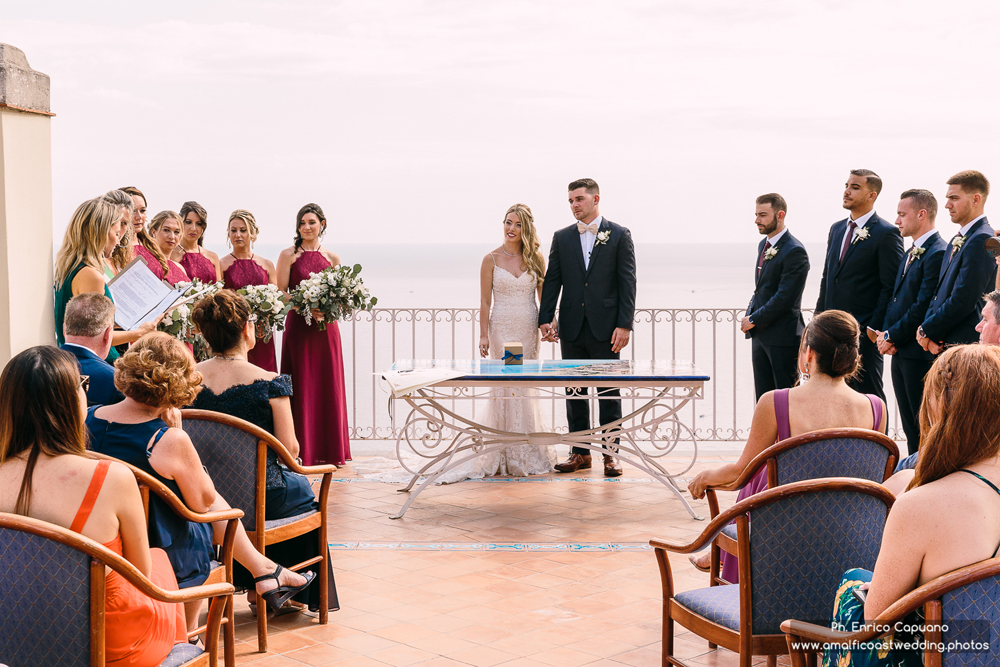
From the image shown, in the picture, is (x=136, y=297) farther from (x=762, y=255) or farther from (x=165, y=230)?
(x=762, y=255)

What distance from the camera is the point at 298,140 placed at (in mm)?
20859

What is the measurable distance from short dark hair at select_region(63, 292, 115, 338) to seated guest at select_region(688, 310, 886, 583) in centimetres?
223

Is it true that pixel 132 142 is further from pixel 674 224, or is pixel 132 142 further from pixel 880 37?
pixel 880 37

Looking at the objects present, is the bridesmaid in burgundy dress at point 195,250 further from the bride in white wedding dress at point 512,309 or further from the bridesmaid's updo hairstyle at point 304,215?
the bride in white wedding dress at point 512,309

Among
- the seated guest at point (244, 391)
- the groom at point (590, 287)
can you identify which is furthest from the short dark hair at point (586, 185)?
the seated guest at point (244, 391)

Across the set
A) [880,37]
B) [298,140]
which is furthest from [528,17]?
[298,140]

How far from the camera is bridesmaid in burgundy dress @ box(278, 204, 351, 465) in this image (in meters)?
6.80

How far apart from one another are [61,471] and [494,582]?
2438 mm

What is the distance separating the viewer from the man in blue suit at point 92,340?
3.39m

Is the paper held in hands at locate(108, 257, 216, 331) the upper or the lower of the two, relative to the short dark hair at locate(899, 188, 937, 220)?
lower

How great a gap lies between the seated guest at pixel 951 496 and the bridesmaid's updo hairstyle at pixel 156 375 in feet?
6.70

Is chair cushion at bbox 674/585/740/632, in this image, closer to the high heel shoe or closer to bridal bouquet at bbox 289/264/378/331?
the high heel shoe

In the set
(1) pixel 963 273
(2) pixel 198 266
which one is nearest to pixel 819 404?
(1) pixel 963 273

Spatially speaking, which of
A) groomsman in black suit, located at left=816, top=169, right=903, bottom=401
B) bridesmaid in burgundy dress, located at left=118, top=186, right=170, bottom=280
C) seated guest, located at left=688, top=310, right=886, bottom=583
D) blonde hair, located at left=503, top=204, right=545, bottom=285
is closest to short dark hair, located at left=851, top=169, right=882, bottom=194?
groomsman in black suit, located at left=816, top=169, right=903, bottom=401
